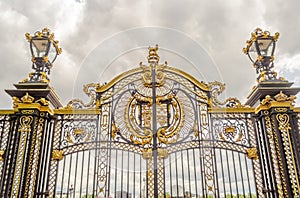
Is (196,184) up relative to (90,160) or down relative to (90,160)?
down

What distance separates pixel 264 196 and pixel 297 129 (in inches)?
45.6

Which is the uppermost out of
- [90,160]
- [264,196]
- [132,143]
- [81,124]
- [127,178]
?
[81,124]

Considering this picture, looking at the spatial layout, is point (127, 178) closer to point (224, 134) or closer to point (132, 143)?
point (132, 143)

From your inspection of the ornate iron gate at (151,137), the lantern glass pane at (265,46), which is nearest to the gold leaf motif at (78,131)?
the ornate iron gate at (151,137)

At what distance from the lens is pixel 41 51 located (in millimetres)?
4637

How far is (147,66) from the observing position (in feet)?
15.6

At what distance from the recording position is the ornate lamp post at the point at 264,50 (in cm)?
461

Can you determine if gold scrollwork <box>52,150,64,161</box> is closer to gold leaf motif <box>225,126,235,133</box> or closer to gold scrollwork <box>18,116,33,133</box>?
gold scrollwork <box>18,116,33,133</box>

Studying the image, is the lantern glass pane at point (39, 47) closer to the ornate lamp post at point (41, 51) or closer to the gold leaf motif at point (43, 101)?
the ornate lamp post at point (41, 51)

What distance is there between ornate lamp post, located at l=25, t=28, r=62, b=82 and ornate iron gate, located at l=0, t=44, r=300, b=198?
284 millimetres

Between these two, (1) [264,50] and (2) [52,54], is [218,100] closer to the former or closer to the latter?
(1) [264,50]

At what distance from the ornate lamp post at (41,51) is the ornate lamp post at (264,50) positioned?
136 inches

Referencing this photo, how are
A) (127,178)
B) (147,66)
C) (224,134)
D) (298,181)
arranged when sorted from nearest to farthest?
(298,181) → (127,178) → (224,134) → (147,66)

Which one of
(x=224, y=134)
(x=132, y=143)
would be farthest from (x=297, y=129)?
(x=132, y=143)
